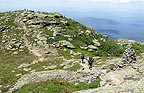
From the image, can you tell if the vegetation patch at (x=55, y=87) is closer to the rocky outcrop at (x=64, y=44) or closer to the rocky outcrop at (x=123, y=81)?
the rocky outcrop at (x=123, y=81)

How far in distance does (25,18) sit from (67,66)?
6148cm

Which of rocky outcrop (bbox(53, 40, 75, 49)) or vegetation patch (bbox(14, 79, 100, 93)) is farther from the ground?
vegetation patch (bbox(14, 79, 100, 93))

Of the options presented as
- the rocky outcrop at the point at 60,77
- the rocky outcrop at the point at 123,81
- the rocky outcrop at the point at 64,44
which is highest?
the rocky outcrop at the point at 123,81

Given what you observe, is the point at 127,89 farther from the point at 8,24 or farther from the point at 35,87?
the point at 8,24

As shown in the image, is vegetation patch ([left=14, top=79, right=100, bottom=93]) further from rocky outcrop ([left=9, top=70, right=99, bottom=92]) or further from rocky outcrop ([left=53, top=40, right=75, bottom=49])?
rocky outcrop ([left=53, top=40, right=75, bottom=49])

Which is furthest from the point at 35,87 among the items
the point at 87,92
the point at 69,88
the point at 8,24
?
the point at 8,24

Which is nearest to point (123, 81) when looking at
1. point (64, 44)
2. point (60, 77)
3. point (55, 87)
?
point (55, 87)

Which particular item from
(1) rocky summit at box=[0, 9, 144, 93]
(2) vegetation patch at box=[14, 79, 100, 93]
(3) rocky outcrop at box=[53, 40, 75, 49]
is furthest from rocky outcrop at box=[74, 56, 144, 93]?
(3) rocky outcrop at box=[53, 40, 75, 49]

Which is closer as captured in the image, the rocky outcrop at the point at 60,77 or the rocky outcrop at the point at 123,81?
the rocky outcrop at the point at 123,81

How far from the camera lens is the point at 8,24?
398 ft

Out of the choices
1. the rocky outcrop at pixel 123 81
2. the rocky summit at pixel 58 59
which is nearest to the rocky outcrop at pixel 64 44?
the rocky summit at pixel 58 59

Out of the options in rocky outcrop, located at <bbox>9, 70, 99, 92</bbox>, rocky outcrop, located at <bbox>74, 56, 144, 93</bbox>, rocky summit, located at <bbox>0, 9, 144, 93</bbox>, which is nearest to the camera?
rocky outcrop, located at <bbox>74, 56, 144, 93</bbox>

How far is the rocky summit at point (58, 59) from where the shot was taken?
45.1 metres

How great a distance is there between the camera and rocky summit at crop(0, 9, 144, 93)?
148 feet
